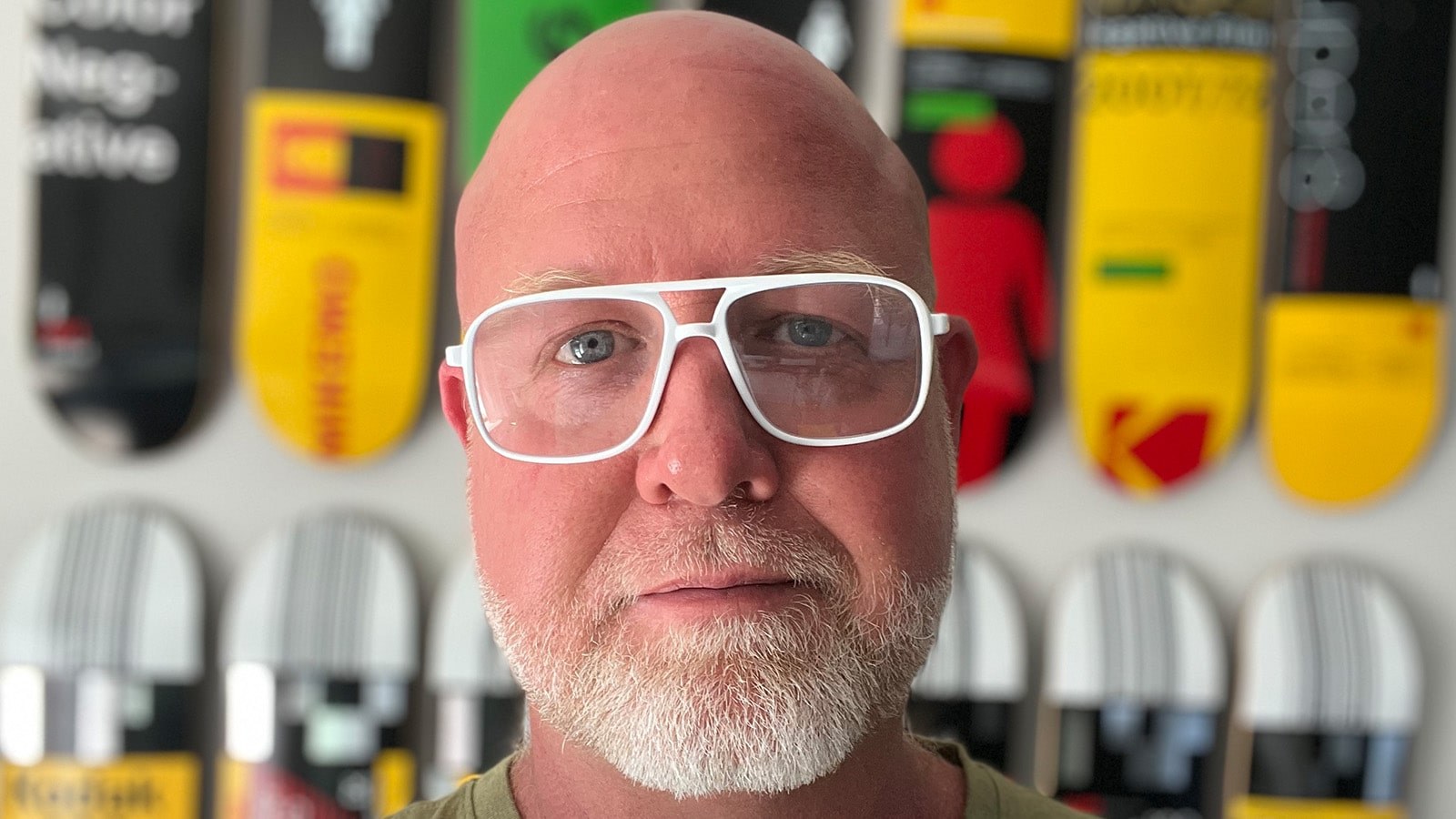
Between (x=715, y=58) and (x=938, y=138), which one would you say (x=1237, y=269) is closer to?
(x=938, y=138)

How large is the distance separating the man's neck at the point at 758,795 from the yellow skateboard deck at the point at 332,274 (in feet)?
4.83

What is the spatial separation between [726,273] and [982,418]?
5.36 ft

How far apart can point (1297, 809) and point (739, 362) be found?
2.07 meters

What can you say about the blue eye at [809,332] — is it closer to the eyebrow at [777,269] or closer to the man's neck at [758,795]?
the eyebrow at [777,269]

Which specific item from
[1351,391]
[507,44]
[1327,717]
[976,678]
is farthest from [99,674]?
[1351,391]

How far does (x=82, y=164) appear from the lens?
2371mm

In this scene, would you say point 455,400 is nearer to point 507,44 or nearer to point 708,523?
point 708,523

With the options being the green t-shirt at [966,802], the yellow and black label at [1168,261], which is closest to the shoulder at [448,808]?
the green t-shirt at [966,802]

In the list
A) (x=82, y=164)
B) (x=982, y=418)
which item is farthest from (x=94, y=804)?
(x=982, y=418)

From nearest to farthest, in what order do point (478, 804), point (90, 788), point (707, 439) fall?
point (707, 439)
point (478, 804)
point (90, 788)

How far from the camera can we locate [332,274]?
238 centimetres

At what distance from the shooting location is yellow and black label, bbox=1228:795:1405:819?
2.38 metres

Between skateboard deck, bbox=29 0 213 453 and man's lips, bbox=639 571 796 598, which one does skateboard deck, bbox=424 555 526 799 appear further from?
man's lips, bbox=639 571 796 598

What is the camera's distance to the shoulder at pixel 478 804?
1001 millimetres
